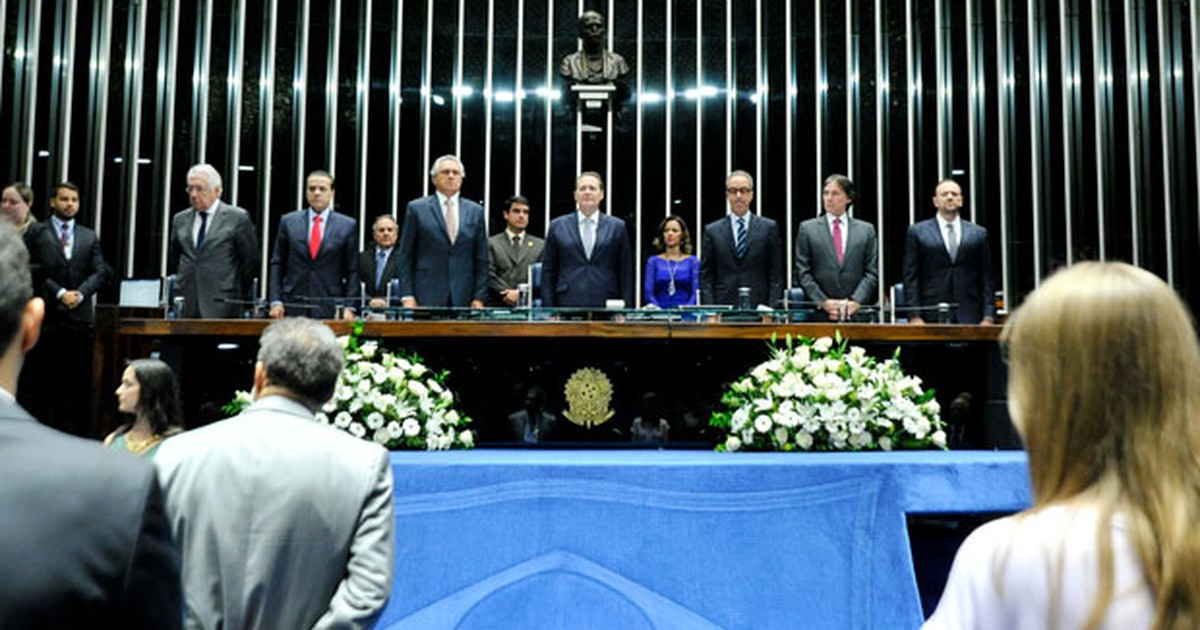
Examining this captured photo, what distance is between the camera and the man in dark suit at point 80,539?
1.04 meters

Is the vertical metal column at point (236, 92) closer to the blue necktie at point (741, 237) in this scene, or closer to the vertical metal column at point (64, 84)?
the vertical metal column at point (64, 84)

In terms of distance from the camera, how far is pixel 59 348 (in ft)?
23.4

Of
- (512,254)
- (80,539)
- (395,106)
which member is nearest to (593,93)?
(395,106)

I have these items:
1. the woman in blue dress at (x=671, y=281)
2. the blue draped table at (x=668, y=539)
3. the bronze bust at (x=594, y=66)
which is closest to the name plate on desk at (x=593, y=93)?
the bronze bust at (x=594, y=66)

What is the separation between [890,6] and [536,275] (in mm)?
6429

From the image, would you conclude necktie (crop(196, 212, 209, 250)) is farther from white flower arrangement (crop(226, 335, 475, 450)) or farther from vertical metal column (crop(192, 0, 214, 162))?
vertical metal column (crop(192, 0, 214, 162))

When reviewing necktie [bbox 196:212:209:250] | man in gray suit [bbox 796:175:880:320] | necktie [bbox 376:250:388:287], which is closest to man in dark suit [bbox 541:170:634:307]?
man in gray suit [bbox 796:175:880:320]

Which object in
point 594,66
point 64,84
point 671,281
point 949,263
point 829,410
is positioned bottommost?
point 829,410

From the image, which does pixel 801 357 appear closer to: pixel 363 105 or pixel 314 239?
pixel 314 239

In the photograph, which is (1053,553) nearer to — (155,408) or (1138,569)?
(1138,569)

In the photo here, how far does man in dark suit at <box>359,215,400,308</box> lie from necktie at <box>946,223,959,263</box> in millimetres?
3653

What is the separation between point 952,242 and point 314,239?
3712mm

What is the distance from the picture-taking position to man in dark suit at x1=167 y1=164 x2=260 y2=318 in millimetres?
6668

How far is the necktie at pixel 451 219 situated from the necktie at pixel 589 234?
0.70m
